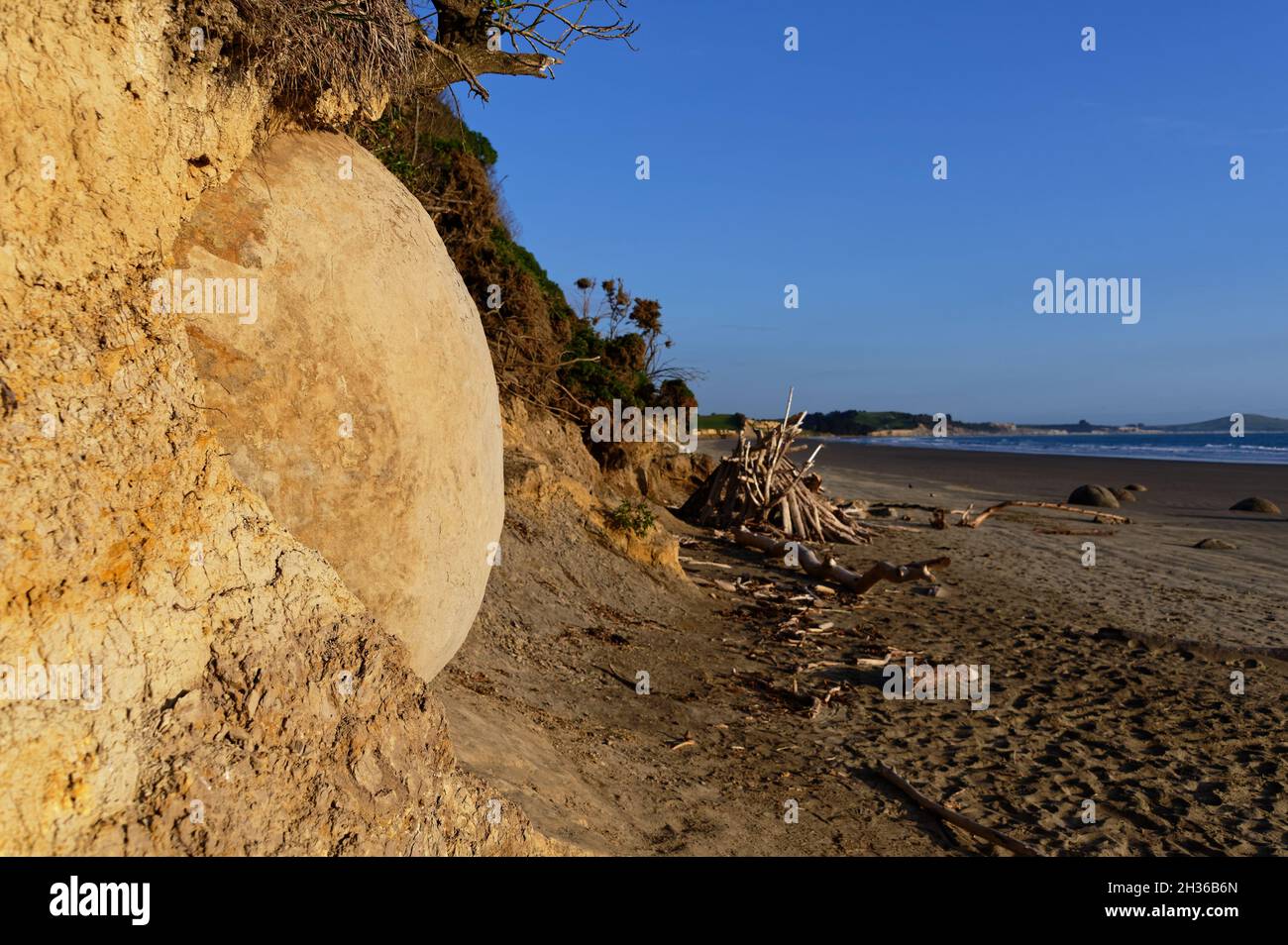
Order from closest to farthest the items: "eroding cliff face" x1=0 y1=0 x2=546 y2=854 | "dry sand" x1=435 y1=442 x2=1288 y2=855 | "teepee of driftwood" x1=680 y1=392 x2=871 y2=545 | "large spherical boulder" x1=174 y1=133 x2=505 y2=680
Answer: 1. "eroding cliff face" x1=0 y1=0 x2=546 y2=854
2. "large spherical boulder" x1=174 y1=133 x2=505 y2=680
3. "dry sand" x1=435 y1=442 x2=1288 y2=855
4. "teepee of driftwood" x1=680 y1=392 x2=871 y2=545

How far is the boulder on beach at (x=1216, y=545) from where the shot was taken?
17.3m

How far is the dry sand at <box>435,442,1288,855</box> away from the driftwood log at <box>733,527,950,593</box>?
15.2 inches

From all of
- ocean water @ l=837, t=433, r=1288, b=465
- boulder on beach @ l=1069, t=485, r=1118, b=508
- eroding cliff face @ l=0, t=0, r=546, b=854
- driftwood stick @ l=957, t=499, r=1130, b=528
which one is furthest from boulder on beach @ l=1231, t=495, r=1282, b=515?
eroding cliff face @ l=0, t=0, r=546, b=854

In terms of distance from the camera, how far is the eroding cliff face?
2.60 m

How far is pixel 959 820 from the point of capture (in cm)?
553

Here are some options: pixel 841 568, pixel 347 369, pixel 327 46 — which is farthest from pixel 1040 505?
pixel 327 46

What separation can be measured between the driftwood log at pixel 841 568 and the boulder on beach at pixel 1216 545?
7.79m

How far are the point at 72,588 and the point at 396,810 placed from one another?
4.56ft

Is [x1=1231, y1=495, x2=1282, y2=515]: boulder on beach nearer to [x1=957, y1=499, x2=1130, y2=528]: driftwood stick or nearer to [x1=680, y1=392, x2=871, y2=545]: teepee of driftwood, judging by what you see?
[x1=957, y1=499, x2=1130, y2=528]: driftwood stick

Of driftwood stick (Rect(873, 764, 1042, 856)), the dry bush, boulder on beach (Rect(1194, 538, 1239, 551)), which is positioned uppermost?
the dry bush

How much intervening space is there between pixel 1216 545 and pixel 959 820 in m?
15.3

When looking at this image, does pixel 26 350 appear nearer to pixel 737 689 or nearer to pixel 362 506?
pixel 362 506

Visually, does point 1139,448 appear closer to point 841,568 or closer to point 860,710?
point 841,568
